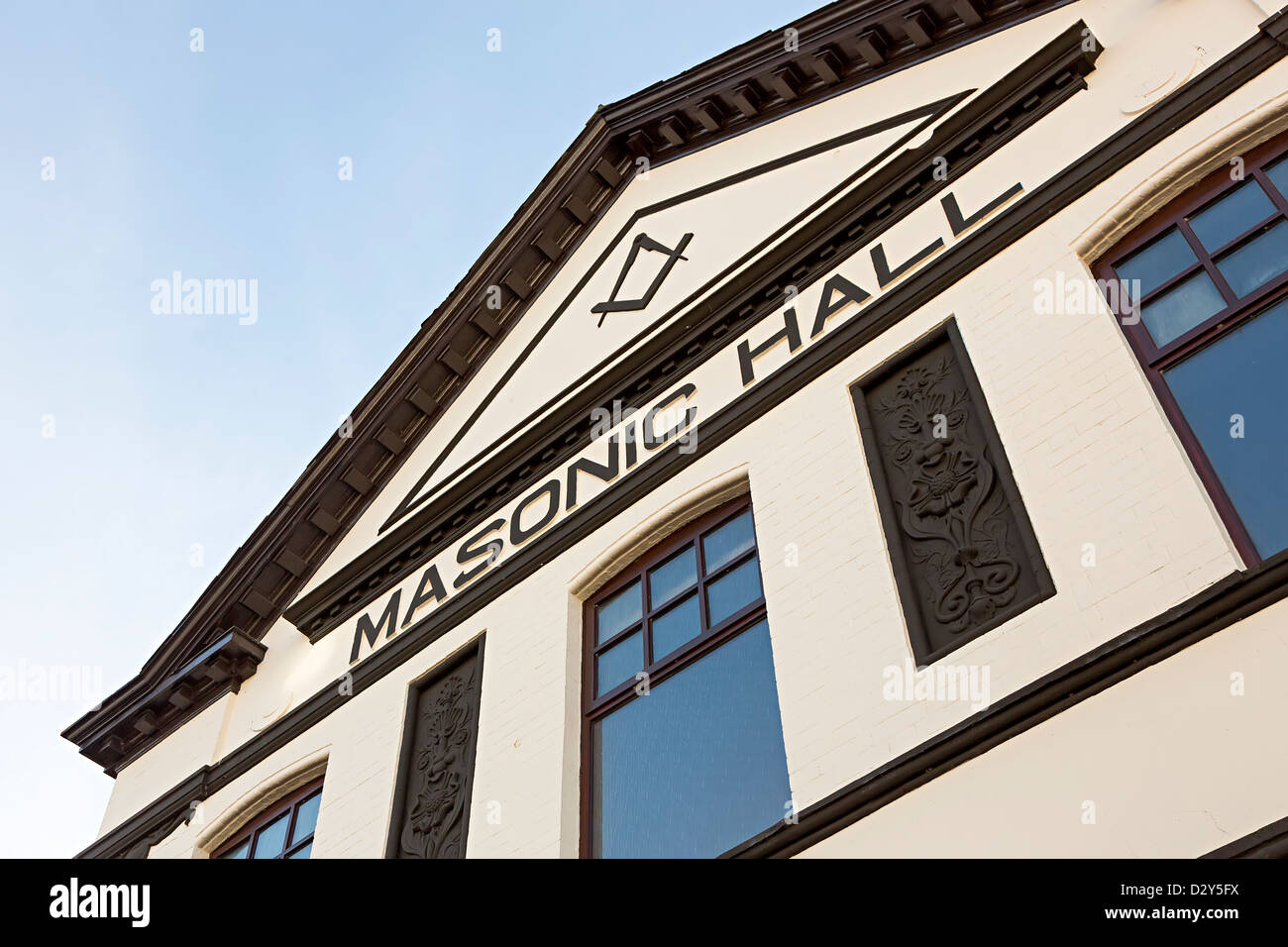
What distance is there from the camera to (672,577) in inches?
398

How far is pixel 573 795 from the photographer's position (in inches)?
357

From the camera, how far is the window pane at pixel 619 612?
33.3 feet

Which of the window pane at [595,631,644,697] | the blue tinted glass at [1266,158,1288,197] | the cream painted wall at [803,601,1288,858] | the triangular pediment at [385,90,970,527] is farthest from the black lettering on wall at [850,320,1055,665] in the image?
the triangular pediment at [385,90,970,527]

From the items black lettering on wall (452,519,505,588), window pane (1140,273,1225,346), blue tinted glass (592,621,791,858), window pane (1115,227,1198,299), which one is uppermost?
black lettering on wall (452,519,505,588)

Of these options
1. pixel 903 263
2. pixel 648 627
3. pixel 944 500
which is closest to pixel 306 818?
pixel 648 627

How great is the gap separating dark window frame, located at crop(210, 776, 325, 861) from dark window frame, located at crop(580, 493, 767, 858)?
3.05 meters

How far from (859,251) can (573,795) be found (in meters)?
4.86

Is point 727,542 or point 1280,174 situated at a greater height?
point 1280,174

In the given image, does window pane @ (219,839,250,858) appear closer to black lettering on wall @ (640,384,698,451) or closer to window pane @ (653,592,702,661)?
window pane @ (653,592,702,661)

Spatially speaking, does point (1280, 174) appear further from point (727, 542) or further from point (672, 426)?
point (672, 426)

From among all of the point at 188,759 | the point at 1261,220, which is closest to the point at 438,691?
the point at 188,759

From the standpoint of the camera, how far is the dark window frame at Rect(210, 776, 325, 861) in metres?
11.4

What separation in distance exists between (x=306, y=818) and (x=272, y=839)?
42 cm
